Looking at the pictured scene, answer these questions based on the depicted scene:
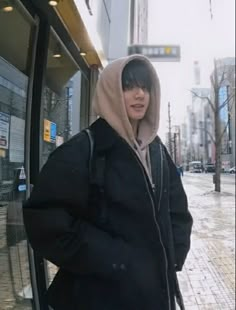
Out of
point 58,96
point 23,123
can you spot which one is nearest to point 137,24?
point 58,96

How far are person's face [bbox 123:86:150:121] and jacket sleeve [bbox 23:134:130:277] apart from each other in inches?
13.9

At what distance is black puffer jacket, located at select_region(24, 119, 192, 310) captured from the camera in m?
1.42

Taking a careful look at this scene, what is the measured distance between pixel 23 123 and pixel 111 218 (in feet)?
5.29

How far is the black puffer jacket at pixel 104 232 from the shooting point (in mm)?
1419

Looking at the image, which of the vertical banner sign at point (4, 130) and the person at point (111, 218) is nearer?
the person at point (111, 218)

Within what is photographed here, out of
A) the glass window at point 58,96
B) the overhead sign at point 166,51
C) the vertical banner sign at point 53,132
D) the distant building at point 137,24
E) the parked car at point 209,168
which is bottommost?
the parked car at point 209,168

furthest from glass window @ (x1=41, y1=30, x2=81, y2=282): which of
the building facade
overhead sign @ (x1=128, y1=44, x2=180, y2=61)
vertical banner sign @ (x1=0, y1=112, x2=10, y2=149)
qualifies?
the building facade

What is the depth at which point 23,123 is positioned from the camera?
290 centimetres

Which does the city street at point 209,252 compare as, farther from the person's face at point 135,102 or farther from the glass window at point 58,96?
the person's face at point 135,102

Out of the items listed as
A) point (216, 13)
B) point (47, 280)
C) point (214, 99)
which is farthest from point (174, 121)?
point (47, 280)

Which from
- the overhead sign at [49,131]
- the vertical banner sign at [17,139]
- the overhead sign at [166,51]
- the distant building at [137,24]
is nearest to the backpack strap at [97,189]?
the vertical banner sign at [17,139]

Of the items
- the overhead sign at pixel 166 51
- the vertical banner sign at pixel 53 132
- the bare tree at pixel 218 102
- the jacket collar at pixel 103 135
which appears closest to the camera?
the jacket collar at pixel 103 135

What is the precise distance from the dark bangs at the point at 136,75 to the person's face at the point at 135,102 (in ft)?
0.07

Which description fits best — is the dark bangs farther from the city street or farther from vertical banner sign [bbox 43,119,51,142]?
vertical banner sign [bbox 43,119,51,142]
